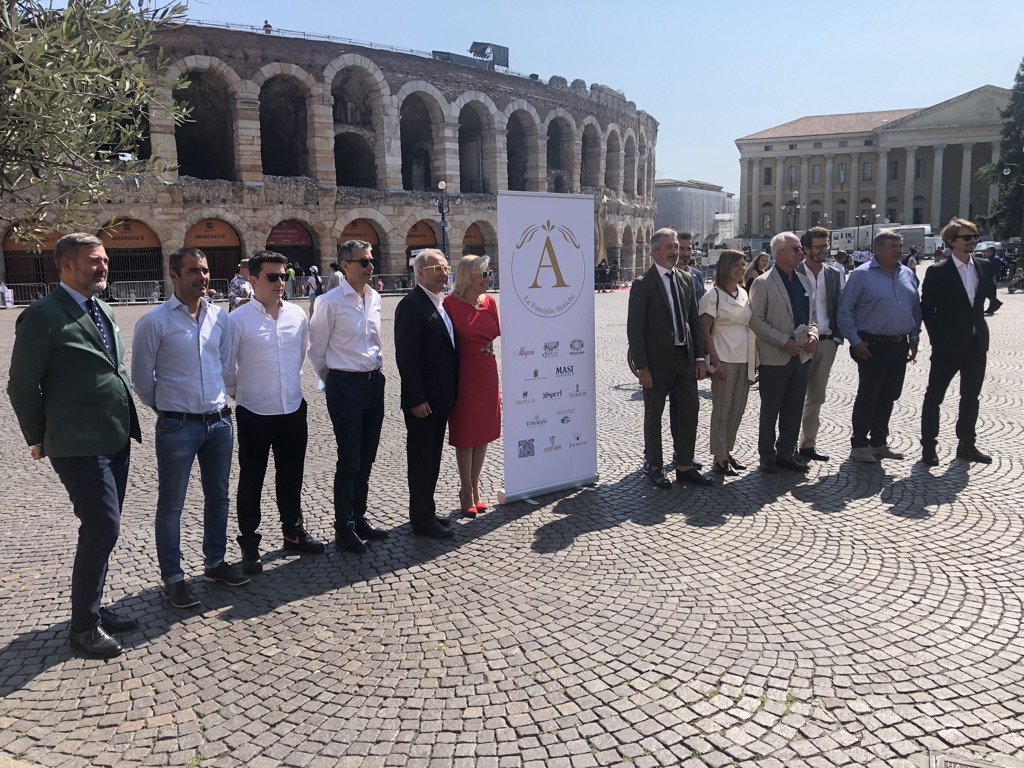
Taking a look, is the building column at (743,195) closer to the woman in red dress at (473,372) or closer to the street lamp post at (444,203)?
the street lamp post at (444,203)

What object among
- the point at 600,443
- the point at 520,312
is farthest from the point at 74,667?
the point at 600,443

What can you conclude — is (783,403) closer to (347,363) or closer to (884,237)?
(884,237)

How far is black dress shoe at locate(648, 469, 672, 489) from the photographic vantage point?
245 inches

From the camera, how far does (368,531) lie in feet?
17.2

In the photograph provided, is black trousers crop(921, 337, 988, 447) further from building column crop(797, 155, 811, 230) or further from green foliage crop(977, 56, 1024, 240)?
building column crop(797, 155, 811, 230)

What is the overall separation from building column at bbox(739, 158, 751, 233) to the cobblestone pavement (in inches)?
3934

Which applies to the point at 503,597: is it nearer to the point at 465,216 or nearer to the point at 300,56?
the point at 300,56

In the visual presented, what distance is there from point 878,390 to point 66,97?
674cm

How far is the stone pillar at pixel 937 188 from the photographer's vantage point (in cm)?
8806

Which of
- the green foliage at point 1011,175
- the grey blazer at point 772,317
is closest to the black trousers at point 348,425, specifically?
the grey blazer at point 772,317

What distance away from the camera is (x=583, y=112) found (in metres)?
46.5

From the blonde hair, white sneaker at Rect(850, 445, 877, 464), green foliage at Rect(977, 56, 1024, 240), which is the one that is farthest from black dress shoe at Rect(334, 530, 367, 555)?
green foliage at Rect(977, 56, 1024, 240)

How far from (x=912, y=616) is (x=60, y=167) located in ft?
17.1

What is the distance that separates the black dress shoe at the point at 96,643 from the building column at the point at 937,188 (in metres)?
99.9
